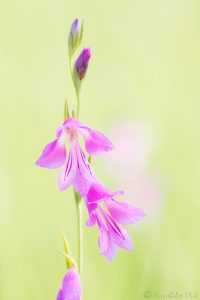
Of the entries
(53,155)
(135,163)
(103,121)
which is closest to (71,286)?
(53,155)

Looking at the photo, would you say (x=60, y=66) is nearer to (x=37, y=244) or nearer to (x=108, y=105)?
(x=108, y=105)

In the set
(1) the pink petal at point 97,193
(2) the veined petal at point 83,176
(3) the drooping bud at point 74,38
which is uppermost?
(3) the drooping bud at point 74,38

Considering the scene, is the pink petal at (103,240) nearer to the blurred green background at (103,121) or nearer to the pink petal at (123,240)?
the pink petal at (123,240)

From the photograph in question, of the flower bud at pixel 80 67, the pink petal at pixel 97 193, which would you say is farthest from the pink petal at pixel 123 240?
the flower bud at pixel 80 67

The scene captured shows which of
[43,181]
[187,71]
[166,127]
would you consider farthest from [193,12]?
[43,181]

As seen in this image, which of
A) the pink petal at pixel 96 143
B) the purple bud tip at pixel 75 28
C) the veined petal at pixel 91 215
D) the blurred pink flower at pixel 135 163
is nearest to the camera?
the veined petal at pixel 91 215

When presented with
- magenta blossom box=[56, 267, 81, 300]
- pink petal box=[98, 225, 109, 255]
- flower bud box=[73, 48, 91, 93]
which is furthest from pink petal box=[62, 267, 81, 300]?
flower bud box=[73, 48, 91, 93]
